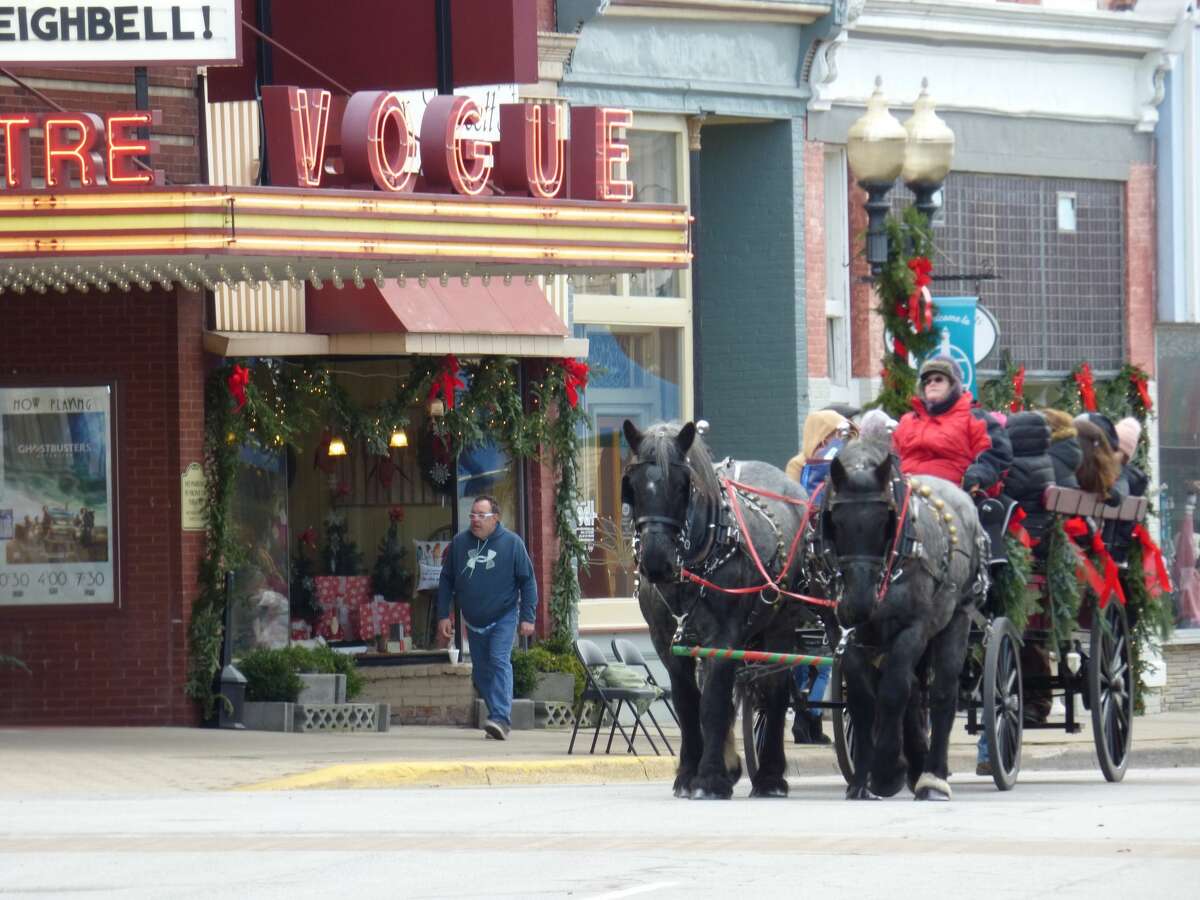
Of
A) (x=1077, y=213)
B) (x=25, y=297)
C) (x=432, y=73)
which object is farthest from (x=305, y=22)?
(x=1077, y=213)

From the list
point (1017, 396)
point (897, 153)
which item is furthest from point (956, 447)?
point (897, 153)

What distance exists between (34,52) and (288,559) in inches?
210

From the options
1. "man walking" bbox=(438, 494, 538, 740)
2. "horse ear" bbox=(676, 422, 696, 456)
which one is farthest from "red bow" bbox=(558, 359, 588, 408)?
"horse ear" bbox=(676, 422, 696, 456)

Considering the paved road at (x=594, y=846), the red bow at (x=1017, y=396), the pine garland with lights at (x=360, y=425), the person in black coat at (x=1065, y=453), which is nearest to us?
the paved road at (x=594, y=846)

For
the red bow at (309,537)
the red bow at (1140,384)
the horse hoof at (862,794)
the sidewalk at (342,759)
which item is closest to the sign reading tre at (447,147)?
the red bow at (309,537)

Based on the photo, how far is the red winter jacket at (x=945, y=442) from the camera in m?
14.9

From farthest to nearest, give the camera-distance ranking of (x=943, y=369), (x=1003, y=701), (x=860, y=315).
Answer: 1. (x=860, y=315)
2. (x=943, y=369)
3. (x=1003, y=701)

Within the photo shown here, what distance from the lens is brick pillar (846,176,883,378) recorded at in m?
25.8

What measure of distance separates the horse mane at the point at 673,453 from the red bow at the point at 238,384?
7.09 m

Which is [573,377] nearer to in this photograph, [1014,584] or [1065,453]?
[1065,453]

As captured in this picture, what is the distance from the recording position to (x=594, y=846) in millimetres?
11312

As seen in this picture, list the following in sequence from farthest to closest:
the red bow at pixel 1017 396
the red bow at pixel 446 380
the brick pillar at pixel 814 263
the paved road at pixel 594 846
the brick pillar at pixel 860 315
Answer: the brick pillar at pixel 860 315, the brick pillar at pixel 814 263, the red bow at pixel 446 380, the red bow at pixel 1017 396, the paved road at pixel 594 846

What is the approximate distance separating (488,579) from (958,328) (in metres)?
4.03

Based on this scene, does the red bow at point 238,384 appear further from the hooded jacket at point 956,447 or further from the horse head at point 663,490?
the horse head at point 663,490
